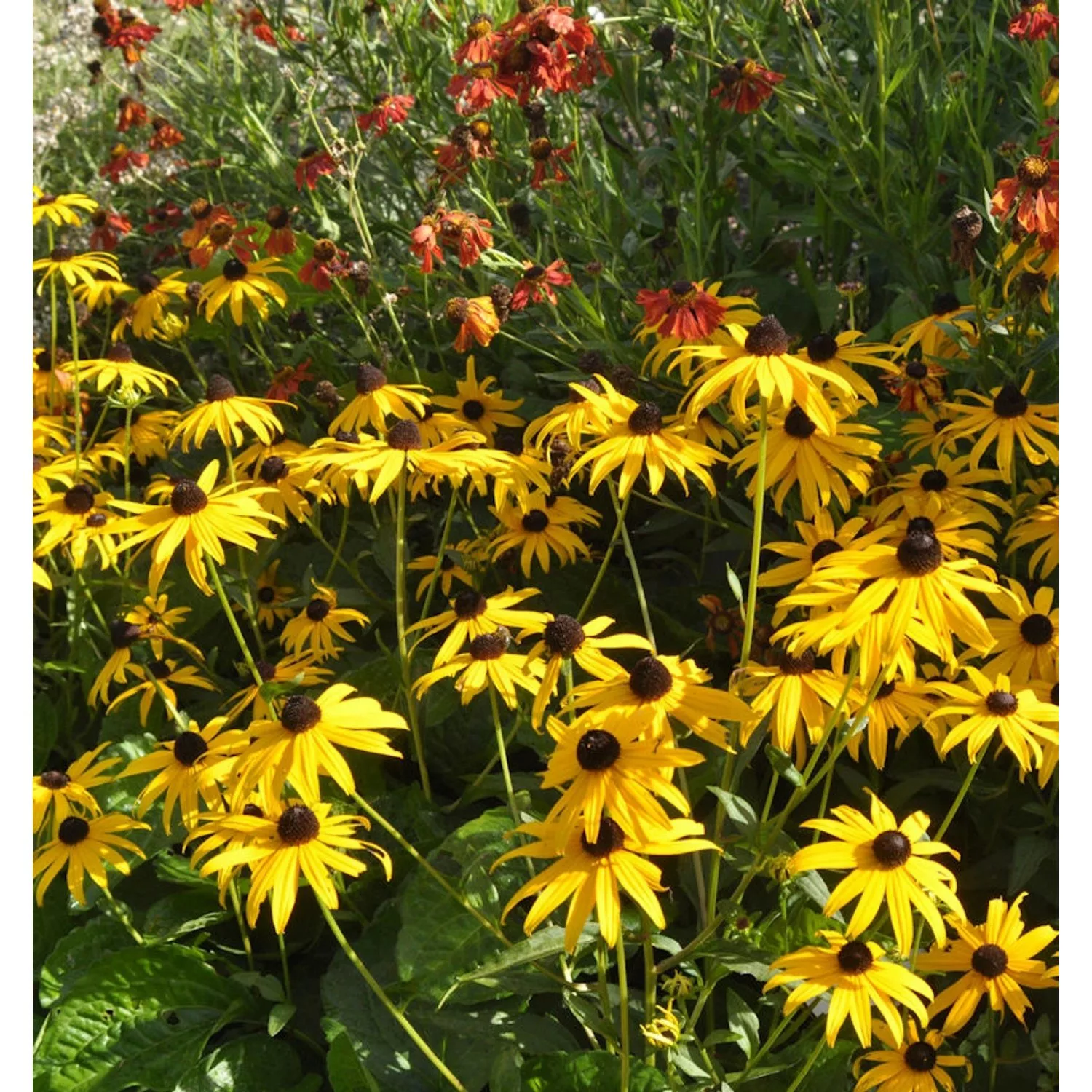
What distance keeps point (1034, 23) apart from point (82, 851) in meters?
1.89

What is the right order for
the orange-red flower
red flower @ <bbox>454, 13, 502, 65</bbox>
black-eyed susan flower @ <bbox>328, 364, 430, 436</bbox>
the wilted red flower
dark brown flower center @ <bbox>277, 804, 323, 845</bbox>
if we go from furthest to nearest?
the wilted red flower
red flower @ <bbox>454, 13, 502, 65</bbox>
the orange-red flower
black-eyed susan flower @ <bbox>328, 364, 430, 436</bbox>
dark brown flower center @ <bbox>277, 804, 323, 845</bbox>

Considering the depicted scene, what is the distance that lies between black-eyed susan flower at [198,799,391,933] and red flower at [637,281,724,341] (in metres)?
0.79

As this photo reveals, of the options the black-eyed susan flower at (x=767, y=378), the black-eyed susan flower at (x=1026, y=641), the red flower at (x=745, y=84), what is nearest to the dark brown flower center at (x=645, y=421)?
the black-eyed susan flower at (x=767, y=378)

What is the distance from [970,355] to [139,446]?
162 centimetres

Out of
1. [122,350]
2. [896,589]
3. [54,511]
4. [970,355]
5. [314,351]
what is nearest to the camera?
[896,589]

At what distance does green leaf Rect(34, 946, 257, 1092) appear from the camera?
1898 mm

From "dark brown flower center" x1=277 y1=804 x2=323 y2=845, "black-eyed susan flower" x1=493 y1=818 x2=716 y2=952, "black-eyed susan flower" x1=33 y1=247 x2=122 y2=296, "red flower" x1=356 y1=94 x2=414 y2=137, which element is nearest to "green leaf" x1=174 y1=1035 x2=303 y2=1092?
"dark brown flower center" x1=277 y1=804 x2=323 y2=845

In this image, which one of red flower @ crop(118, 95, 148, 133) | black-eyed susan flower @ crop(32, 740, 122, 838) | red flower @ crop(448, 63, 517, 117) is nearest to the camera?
black-eyed susan flower @ crop(32, 740, 122, 838)

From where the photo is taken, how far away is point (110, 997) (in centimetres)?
192

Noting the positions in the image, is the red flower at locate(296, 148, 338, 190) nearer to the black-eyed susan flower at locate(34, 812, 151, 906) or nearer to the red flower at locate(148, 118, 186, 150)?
the red flower at locate(148, 118, 186, 150)

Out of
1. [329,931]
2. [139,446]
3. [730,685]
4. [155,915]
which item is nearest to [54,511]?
[139,446]

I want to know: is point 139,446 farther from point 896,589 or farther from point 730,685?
point 896,589

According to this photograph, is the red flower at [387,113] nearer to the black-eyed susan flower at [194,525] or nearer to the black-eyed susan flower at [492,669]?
the black-eyed susan flower at [194,525]

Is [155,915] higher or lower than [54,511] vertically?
lower
